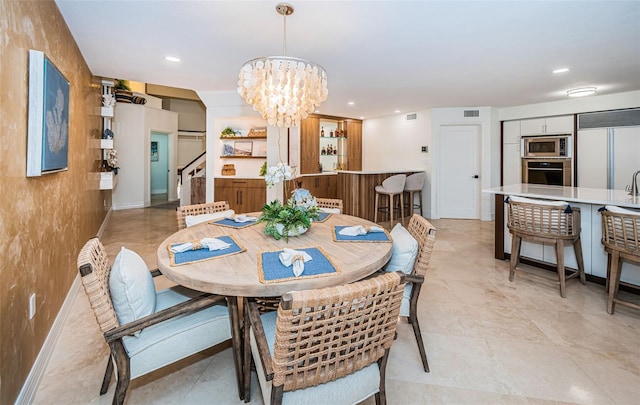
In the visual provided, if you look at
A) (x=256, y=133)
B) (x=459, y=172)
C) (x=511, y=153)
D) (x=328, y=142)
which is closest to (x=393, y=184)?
(x=459, y=172)

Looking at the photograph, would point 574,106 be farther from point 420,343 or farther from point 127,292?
point 127,292

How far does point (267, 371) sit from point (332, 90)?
4.42m

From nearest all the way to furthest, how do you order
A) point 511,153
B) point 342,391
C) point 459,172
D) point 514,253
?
point 342,391 < point 514,253 < point 511,153 < point 459,172

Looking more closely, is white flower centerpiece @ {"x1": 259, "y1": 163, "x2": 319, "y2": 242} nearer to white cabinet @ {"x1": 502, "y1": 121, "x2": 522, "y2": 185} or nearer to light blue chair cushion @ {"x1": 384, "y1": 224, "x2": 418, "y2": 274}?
light blue chair cushion @ {"x1": 384, "y1": 224, "x2": 418, "y2": 274}

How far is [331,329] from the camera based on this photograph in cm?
103

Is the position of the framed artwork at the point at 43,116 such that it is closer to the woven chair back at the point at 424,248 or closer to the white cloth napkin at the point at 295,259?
the white cloth napkin at the point at 295,259

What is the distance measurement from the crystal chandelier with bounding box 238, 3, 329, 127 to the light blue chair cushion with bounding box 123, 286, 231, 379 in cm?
157

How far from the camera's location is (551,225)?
9.38ft

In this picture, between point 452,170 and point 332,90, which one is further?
point 452,170

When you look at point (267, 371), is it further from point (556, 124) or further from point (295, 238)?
point (556, 124)

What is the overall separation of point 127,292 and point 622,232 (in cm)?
328

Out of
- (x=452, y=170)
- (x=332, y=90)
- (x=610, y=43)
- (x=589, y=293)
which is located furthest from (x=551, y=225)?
(x=452, y=170)

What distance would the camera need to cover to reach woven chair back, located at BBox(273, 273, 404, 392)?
0.96m

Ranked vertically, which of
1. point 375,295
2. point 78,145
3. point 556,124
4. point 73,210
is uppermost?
point 556,124
